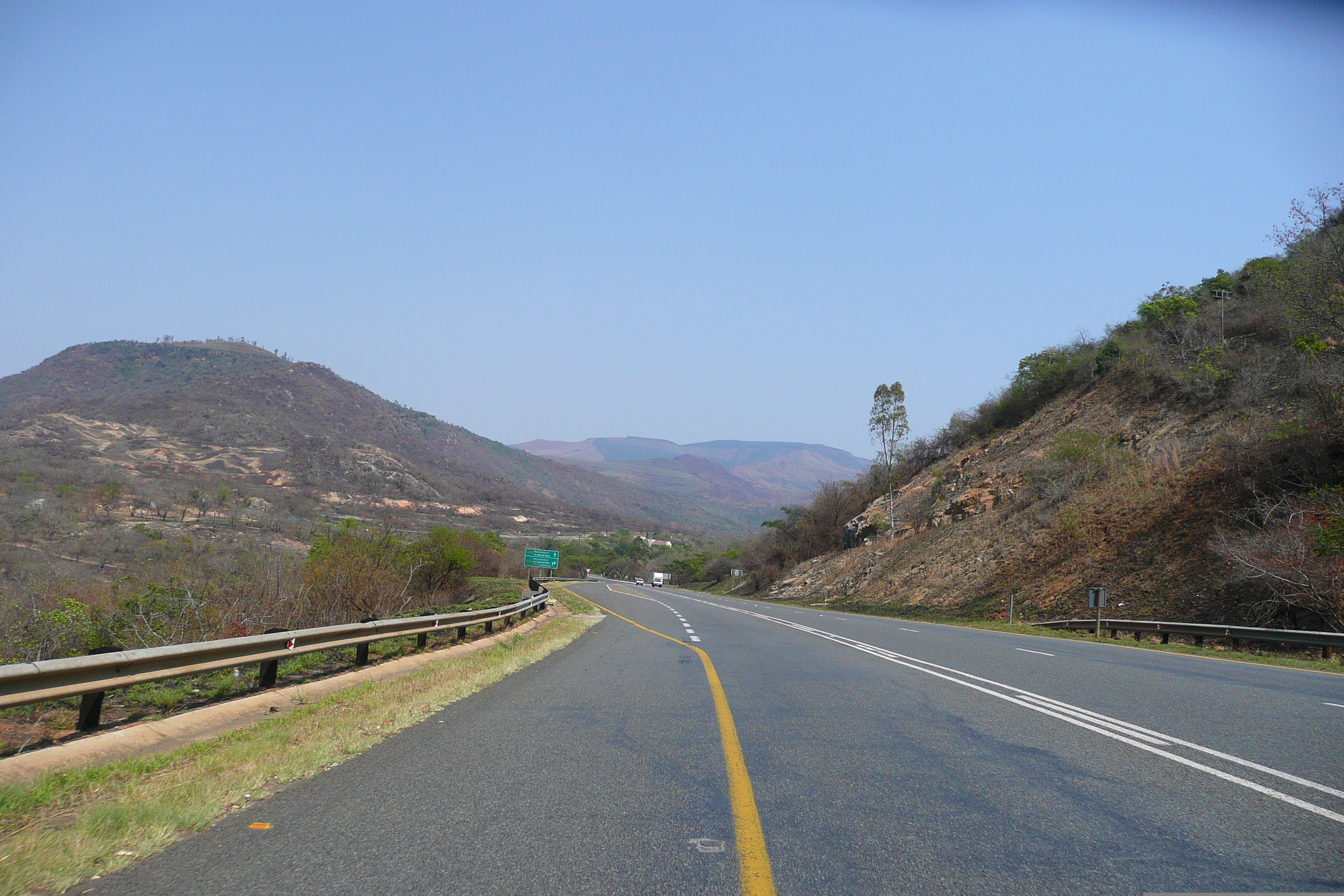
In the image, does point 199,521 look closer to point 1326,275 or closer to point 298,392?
point 1326,275

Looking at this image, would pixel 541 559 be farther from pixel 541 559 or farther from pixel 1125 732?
pixel 1125 732

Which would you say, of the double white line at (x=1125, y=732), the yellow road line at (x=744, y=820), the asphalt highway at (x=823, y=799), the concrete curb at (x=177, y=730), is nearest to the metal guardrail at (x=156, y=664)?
the concrete curb at (x=177, y=730)

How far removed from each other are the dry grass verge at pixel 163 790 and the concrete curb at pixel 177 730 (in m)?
0.15

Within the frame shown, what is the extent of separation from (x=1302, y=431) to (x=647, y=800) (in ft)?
97.2

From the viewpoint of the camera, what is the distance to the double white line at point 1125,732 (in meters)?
5.05

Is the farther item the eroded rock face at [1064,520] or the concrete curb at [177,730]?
the eroded rock face at [1064,520]

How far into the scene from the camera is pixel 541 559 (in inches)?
2404

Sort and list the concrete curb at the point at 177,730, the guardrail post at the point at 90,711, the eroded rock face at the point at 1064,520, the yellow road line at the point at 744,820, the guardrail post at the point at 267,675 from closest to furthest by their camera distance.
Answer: the yellow road line at the point at 744,820 < the concrete curb at the point at 177,730 < the guardrail post at the point at 90,711 < the guardrail post at the point at 267,675 < the eroded rock face at the point at 1064,520

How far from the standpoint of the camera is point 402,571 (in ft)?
109

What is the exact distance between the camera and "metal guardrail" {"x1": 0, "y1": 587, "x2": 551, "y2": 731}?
5.00m

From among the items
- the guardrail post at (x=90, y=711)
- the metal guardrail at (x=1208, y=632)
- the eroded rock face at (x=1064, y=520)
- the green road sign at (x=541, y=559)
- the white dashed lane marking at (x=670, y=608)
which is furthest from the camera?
the green road sign at (x=541, y=559)

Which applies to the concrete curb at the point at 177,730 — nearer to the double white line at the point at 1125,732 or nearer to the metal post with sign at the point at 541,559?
the double white line at the point at 1125,732

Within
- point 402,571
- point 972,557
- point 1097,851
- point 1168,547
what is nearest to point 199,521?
point 402,571

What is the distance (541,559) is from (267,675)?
5334cm
